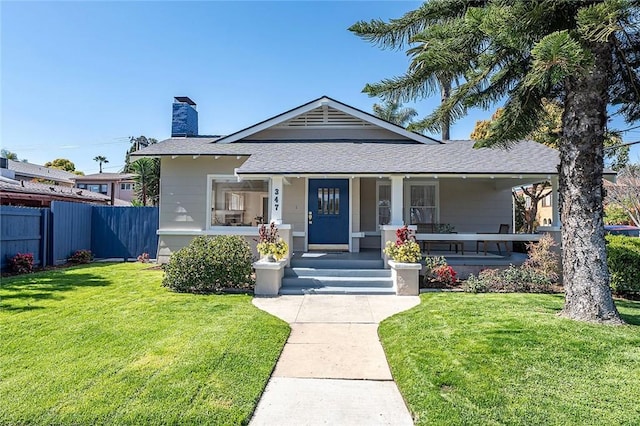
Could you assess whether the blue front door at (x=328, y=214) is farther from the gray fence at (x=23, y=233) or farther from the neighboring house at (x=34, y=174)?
the neighboring house at (x=34, y=174)

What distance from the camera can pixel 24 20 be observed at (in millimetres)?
10078

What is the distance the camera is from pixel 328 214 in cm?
1185

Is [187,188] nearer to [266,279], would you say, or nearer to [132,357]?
[266,279]

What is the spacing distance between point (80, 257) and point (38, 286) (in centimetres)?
467

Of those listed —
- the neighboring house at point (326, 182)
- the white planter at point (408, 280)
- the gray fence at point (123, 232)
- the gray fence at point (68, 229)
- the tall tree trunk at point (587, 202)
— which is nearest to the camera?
the tall tree trunk at point (587, 202)

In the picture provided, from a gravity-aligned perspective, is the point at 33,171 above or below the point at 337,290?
above

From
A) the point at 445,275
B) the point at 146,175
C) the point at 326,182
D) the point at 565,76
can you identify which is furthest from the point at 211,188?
the point at 146,175

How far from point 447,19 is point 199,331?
692 cm

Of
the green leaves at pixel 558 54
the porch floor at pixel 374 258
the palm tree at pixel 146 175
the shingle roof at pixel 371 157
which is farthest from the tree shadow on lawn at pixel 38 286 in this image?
the palm tree at pixel 146 175

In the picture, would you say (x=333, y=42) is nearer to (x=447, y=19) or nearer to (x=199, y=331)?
(x=447, y=19)

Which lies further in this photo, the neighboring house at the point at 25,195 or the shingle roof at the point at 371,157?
the neighboring house at the point at 25,195

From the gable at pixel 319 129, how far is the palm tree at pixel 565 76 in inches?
229

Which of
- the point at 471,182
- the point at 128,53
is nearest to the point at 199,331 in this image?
the point at 471,182

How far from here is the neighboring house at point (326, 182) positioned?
10469mm
